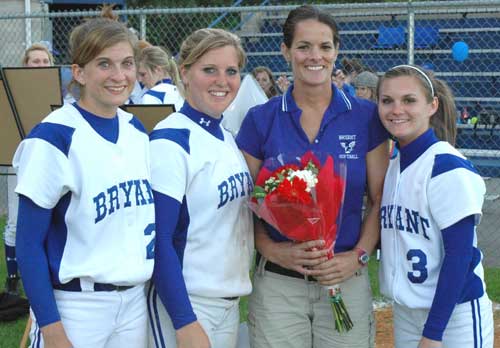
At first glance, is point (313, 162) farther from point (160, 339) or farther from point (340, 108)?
point (160, 339)

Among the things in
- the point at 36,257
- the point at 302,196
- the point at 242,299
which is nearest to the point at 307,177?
the point at 302,196

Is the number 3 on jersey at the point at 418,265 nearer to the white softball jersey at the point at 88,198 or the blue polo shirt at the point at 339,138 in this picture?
the blue polo shirt at the point at 339,138

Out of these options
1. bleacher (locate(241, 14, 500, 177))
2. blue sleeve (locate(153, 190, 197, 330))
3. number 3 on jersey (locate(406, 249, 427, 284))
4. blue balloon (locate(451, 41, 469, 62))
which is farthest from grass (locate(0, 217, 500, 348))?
blue balloon (locate(451, 41, 469, 62))

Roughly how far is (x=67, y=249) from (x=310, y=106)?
1315 millimetres

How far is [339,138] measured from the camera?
11.2 ft

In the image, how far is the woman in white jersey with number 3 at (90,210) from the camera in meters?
2.81

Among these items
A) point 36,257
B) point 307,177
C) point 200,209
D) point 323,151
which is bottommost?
point 36,257

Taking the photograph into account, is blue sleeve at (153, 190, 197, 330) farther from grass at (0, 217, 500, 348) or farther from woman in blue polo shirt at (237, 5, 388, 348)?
grass at (0, 217, 500, 348)

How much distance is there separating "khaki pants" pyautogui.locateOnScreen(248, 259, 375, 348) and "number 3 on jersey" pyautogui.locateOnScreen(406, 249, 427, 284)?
313 millimetres

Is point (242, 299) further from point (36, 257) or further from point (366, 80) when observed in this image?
point (36, 257)

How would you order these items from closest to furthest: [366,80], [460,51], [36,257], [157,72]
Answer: [36,257] < [157,72] < [366,80] < [460,51]

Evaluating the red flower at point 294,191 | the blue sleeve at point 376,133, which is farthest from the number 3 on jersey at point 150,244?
the blue sleeve at point 376,133

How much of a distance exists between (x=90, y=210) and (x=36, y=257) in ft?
0.86

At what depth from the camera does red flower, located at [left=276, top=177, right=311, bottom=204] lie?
10.1ft
